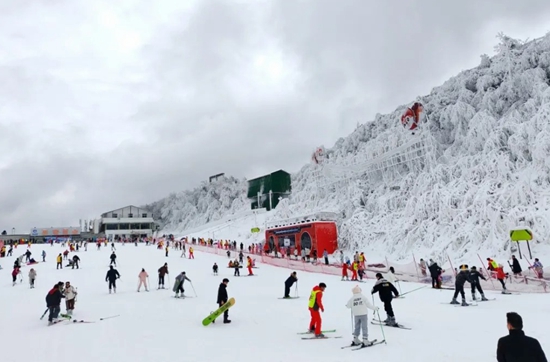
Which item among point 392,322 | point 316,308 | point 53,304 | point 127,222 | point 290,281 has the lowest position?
point 392,322

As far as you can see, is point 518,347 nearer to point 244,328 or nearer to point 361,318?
point 361,318

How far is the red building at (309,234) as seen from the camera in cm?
4109

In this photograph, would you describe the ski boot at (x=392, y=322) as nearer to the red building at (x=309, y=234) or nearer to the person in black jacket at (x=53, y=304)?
the person in black jacket at (x=53, y=304)

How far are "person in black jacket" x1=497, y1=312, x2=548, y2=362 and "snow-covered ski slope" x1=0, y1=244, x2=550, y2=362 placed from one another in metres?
3.79

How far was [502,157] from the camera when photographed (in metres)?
33.2

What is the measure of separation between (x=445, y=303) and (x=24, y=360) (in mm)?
13100

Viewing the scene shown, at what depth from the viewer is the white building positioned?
98.4 metres

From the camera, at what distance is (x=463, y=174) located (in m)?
36.2

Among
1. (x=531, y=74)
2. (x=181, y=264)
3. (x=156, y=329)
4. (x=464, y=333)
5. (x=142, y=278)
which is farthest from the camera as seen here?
(x=531, y=74)

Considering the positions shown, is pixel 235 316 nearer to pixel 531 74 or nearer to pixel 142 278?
pixel 142 278

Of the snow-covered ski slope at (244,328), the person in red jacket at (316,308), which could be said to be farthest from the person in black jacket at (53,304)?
the person in red jacket at (316,308)

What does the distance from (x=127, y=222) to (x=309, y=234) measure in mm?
71119

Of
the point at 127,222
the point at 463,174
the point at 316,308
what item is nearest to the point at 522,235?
the point at 463,174

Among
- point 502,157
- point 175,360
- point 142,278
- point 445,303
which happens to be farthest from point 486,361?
point 502,157
